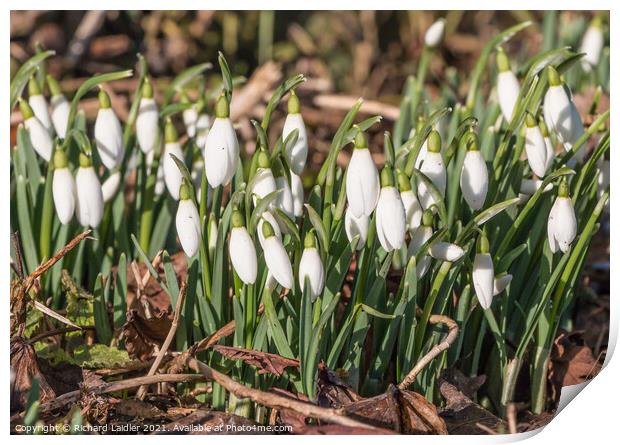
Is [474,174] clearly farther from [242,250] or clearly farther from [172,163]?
[172,163]

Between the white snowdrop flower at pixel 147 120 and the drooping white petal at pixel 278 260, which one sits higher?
the white snowdrop flower at pixel 147 120

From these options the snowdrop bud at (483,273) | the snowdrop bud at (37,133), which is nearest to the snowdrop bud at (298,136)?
the snowdrop bud at (483,273)

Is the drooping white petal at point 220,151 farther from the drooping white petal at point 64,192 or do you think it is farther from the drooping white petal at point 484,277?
the drooping white petal at point 484,277

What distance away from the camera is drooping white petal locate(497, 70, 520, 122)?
6.30 feet

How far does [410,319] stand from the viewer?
5.39ft

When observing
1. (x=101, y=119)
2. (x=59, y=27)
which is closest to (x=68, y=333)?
(x=101, y=119)

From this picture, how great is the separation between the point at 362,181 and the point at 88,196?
59cm

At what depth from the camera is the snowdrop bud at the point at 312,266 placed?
146cm

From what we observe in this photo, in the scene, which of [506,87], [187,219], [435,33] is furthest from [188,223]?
[435,33]

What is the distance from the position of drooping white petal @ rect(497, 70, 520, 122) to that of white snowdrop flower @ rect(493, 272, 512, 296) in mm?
481

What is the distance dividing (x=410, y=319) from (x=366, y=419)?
0.21 metres

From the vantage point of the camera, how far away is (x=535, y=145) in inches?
65.1

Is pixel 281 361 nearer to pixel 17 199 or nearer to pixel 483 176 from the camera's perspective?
pixel 483 176

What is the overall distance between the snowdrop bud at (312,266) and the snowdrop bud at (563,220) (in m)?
0.46
